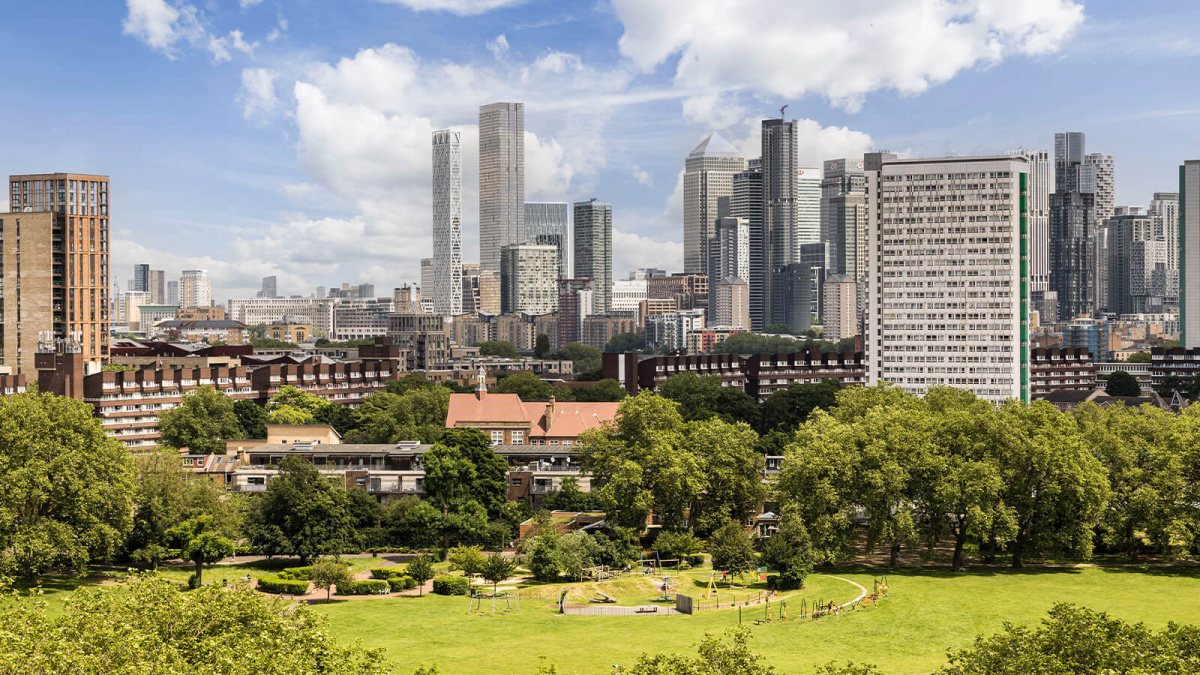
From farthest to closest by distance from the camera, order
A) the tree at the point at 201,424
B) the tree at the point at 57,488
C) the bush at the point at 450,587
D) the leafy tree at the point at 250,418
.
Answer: the leafy tree at the point at 250,418
the tree at the point at 201,424
the bush at the point at 450,587
the tree at the point at 57,488

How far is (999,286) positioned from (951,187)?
→ 12776 mm

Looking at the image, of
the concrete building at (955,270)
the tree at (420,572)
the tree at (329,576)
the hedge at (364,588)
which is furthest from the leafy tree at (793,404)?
the tree at (329,576)

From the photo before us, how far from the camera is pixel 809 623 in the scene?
5631 cm

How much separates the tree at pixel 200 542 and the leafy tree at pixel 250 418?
4641 cm

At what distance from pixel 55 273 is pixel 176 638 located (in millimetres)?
123008

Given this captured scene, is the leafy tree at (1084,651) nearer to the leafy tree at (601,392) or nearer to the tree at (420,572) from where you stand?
the tree at (420,572)

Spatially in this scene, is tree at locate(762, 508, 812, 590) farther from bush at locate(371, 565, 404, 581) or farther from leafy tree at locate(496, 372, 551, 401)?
leafy tree at locate(496, 372, 551, 401)

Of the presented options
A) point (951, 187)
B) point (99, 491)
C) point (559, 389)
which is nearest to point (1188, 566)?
point (99, 491)

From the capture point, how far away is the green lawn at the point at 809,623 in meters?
49.7

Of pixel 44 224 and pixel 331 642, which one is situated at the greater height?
pixel 44 224

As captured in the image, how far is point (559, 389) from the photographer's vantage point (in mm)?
152500

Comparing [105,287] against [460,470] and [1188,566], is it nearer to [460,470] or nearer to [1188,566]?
[460,470]

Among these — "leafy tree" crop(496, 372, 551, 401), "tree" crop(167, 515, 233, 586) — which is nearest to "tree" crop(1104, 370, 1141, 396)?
"leafy tree" crop(496, 372, 551, 401)

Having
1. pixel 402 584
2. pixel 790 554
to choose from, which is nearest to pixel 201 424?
pixel 402 584
